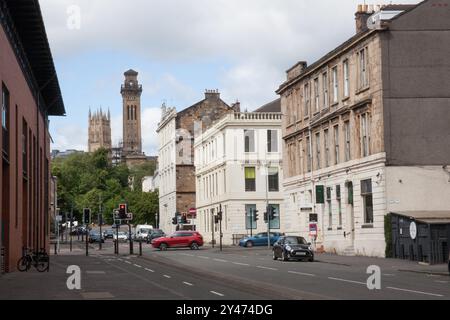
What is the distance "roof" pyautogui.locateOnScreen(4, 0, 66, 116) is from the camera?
125 ft

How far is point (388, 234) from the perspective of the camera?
47250 millimetres

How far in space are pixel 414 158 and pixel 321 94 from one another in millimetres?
11864

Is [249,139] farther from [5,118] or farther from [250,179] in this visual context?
[5,118]

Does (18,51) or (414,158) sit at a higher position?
(18,51)

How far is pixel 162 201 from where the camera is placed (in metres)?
124

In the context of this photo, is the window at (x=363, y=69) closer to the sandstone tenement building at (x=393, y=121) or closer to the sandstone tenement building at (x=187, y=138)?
the sandstone tenement building at (x=393, y=121)

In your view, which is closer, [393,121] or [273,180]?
[393,121]

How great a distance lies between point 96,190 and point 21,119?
414ft

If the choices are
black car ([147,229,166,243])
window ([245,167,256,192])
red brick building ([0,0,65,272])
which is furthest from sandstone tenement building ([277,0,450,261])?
black car ([147,229,166,243])

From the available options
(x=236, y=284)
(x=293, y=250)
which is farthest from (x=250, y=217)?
(x=236, y=284)

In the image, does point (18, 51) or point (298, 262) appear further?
point (298, 262)

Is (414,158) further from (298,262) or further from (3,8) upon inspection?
(3,8)
